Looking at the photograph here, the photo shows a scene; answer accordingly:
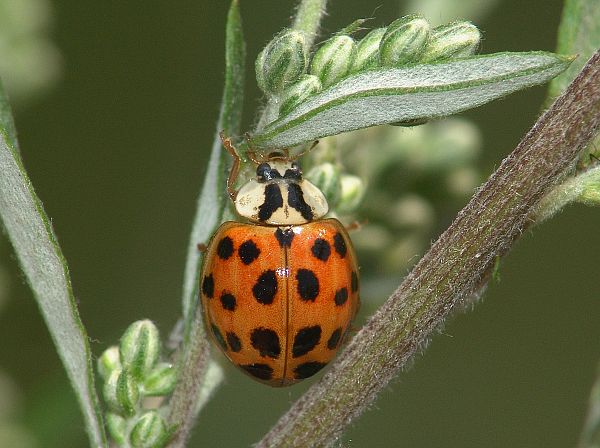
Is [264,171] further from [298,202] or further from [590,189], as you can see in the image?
[590,189]

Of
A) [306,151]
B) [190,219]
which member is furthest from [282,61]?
[190,219]

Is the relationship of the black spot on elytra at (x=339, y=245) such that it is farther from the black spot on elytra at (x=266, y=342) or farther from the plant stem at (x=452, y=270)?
the plant stem at (x=452, y=270)

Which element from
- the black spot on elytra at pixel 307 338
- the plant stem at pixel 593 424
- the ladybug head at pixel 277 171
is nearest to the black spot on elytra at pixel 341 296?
the black spot on elytra at pixel 307 338

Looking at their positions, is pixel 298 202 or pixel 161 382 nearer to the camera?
pixel 161 382

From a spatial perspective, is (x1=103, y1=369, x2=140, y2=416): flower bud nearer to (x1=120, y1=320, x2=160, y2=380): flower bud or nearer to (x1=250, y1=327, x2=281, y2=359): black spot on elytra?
(x1=120, y1=320, x2=160, y2=380): flower bud

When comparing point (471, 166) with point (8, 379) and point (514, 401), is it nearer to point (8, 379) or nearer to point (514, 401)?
point (8, 379)
